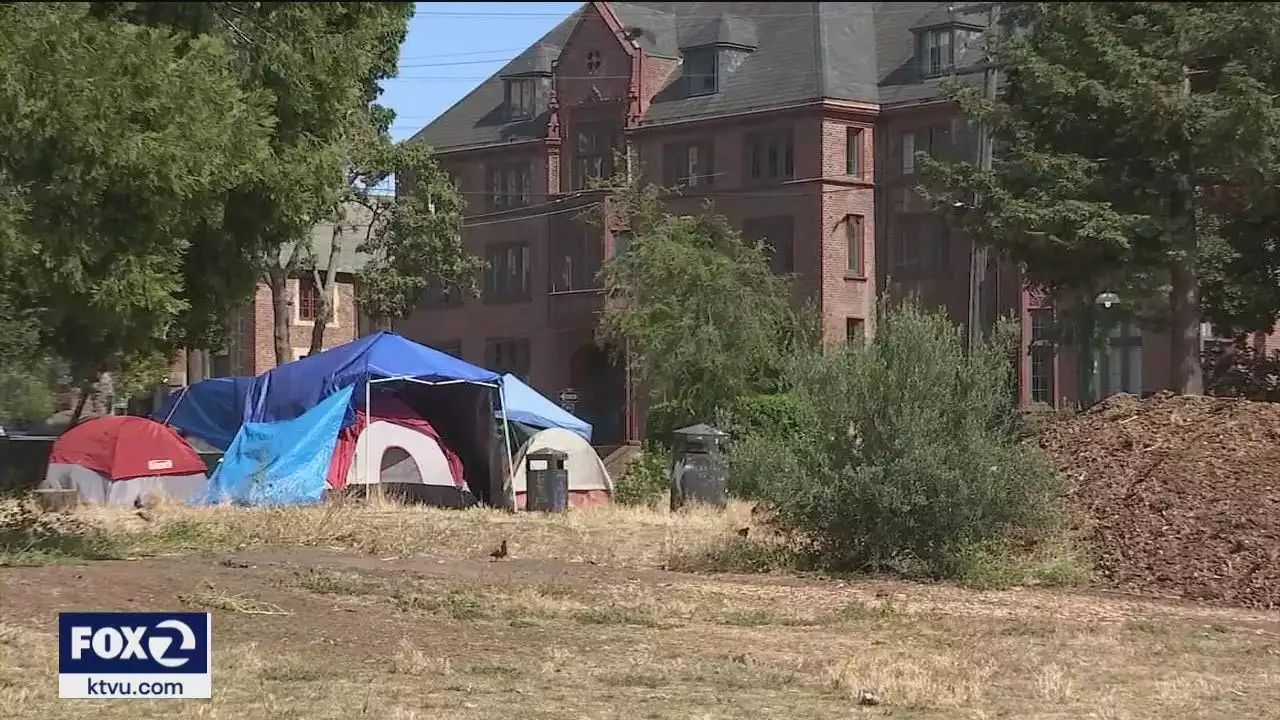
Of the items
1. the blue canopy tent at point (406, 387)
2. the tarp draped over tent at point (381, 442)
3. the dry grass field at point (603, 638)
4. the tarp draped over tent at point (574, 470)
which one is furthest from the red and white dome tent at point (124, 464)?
the dry grass field at point (603, 638)

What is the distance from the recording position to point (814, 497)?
16.8 meters

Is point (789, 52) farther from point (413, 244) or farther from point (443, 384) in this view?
point (443, 384)

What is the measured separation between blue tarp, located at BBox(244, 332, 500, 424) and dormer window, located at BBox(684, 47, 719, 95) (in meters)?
22.9

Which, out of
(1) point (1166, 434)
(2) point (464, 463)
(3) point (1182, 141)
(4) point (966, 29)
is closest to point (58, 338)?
(1) point (1166, 434)

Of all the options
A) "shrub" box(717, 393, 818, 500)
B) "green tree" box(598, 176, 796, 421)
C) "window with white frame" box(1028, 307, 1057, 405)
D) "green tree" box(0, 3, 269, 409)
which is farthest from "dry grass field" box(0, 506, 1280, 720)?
"window with white frame" box(1028, 307, 1057, 405)

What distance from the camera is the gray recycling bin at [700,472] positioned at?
84.3 ft

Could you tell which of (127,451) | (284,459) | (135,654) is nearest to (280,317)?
(127,451)

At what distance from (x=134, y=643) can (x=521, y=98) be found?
4886 centimetres

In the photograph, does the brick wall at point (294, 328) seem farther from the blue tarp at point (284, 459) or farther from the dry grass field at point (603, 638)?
the dry grass field at point (603, 638)

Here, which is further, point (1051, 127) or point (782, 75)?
point (782, 75)

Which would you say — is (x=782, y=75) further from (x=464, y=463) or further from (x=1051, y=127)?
(x=1051, y=127)

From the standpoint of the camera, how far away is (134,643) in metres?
6.93

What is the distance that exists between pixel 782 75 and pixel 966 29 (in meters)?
5.48

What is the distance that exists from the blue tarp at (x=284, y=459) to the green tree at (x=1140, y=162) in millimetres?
9861
